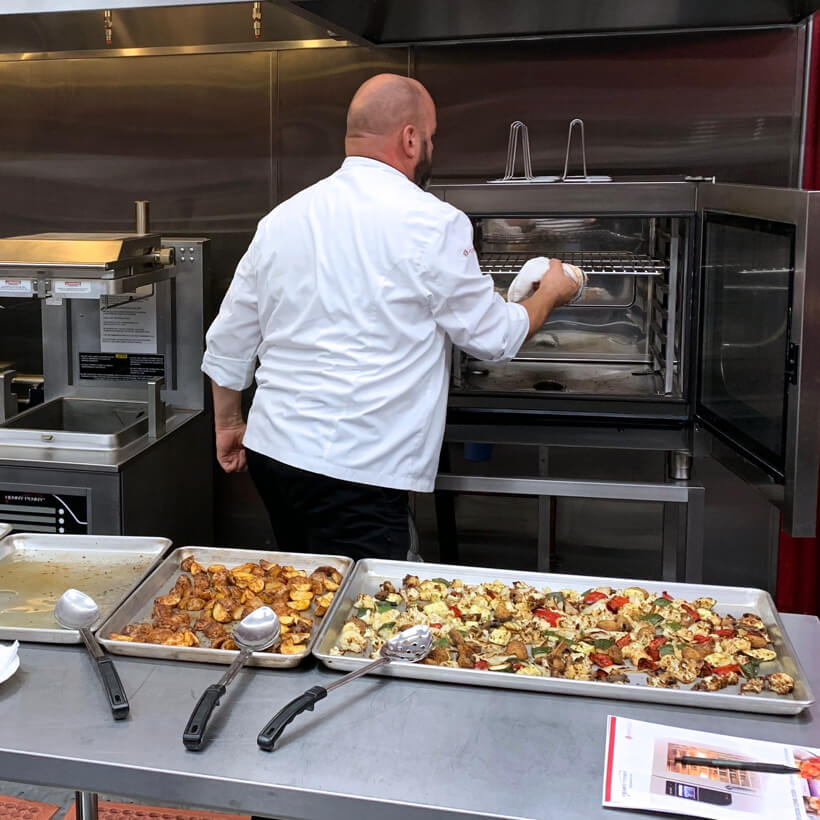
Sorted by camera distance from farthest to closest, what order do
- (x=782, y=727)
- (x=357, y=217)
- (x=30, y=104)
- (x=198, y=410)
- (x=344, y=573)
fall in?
1. (x=30, y=104)
2. (x=198, y=410)
3. (x=357, y=217)
4. (x=344, y=573)
5. (x=782, y=727)

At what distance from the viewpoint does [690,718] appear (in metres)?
1.34

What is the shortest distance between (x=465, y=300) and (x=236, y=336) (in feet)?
1.93

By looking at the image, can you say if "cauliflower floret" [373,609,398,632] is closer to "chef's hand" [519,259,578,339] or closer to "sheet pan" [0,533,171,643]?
"sheet pan" [0,533,171,643]

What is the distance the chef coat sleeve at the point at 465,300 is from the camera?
7.29 feet

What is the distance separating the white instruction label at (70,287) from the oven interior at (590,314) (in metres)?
1.03

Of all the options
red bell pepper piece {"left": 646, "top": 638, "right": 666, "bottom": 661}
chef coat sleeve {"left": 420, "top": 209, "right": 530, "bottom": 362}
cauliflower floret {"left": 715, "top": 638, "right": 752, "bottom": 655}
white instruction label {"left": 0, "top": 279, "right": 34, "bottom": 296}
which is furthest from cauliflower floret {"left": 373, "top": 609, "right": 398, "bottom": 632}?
white instruction label {"left": 0, "top": 279, "right": 34, "bottom": 296}

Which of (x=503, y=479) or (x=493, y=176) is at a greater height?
(x=493, y=176)

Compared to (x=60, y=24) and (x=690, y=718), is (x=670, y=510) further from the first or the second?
(x=60, y=24)

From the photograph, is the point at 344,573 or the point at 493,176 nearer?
the point at 344,573

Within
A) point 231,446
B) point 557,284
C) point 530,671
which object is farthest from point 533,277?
point 530,671

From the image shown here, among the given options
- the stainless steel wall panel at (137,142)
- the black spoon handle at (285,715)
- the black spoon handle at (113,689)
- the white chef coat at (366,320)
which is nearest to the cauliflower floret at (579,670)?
the black spoon handle at (285,715)

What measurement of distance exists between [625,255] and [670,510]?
820 mm

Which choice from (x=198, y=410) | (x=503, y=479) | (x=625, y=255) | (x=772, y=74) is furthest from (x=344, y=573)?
(x=772, y=74)

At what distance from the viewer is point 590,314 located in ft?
9.91
